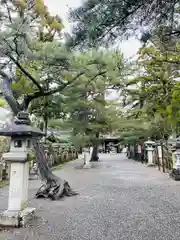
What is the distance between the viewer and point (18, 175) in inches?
148

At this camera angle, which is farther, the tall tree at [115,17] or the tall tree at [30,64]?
the tall tree at [30,64]

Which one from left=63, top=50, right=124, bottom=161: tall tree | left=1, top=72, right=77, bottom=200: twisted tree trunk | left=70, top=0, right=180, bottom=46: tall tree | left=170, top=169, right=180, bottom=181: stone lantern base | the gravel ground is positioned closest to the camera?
left=70, top=0, right=180, bottom=46: tall tree

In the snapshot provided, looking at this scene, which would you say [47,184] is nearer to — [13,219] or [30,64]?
[13,219]

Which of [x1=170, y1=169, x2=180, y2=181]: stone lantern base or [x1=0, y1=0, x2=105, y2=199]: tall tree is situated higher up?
[x1=0, y1=0, x2=105, y2=199]: tall tree

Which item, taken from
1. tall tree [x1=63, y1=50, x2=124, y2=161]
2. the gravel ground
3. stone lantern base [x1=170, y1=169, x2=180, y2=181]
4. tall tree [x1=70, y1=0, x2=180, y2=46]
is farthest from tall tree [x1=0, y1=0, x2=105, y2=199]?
tall tree [x1=63, y1=50, x2=124, y2=161]

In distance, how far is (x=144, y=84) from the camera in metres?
12.7

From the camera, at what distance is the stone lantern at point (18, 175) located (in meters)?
3.63

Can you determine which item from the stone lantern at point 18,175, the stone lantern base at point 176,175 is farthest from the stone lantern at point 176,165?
the stone lantern at point 18,175

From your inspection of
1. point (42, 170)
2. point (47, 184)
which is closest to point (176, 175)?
point (47, 184)

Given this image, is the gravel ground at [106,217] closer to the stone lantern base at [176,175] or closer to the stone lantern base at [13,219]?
the stone lantern base at [13,219]

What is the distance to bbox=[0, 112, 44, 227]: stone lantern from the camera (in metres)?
Result: 3.63

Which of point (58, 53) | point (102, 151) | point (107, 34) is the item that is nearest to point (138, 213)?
point (107, 34)

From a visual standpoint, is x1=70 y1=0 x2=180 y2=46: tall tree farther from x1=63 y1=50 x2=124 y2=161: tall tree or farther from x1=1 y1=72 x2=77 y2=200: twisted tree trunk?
x1=63 y1=50 x2=124 y2=161: tall tree

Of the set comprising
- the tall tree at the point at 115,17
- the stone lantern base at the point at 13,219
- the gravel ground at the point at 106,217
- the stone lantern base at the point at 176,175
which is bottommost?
the gravel ground at the point at 106,217
